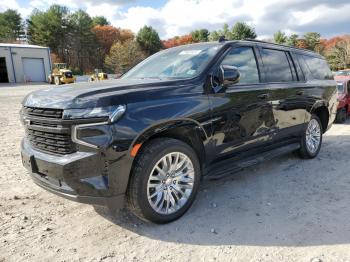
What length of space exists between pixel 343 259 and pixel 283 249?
49cm

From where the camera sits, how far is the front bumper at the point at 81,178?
9.55 ft

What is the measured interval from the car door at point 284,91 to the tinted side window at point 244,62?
206mm

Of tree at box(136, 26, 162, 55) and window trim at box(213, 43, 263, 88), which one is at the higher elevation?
tree at box(136, 26, 162, 55)

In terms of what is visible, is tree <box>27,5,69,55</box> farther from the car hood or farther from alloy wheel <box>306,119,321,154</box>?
the car hood

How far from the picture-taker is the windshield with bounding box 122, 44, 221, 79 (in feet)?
12.8

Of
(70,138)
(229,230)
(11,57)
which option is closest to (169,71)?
(70,138)

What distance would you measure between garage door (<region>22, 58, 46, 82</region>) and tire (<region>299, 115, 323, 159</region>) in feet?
140

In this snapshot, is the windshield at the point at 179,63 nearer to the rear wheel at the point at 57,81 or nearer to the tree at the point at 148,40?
the rear wheel at the point at 57,81

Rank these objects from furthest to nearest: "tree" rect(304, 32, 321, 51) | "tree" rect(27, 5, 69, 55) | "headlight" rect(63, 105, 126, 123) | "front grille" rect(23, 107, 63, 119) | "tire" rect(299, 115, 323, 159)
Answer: "tree" rect(304, 32, 321, 51) → "tree" rect(27, 5, 69, 55) → "tire" rect(299, 115, 323, 159) → "front grille" rect(23, 107, 63, 119) → "headlight" rect(63, 105, 126, 123)

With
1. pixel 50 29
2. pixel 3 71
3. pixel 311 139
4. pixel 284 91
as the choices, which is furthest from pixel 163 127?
pixel 50 29

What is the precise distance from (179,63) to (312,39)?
69426mm

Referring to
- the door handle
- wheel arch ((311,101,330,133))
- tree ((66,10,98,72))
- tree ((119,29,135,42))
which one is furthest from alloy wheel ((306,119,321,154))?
tree ((119,29,135,42))

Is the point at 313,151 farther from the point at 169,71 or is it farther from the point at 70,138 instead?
the point at 70,138

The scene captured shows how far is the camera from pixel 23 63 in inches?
1660
